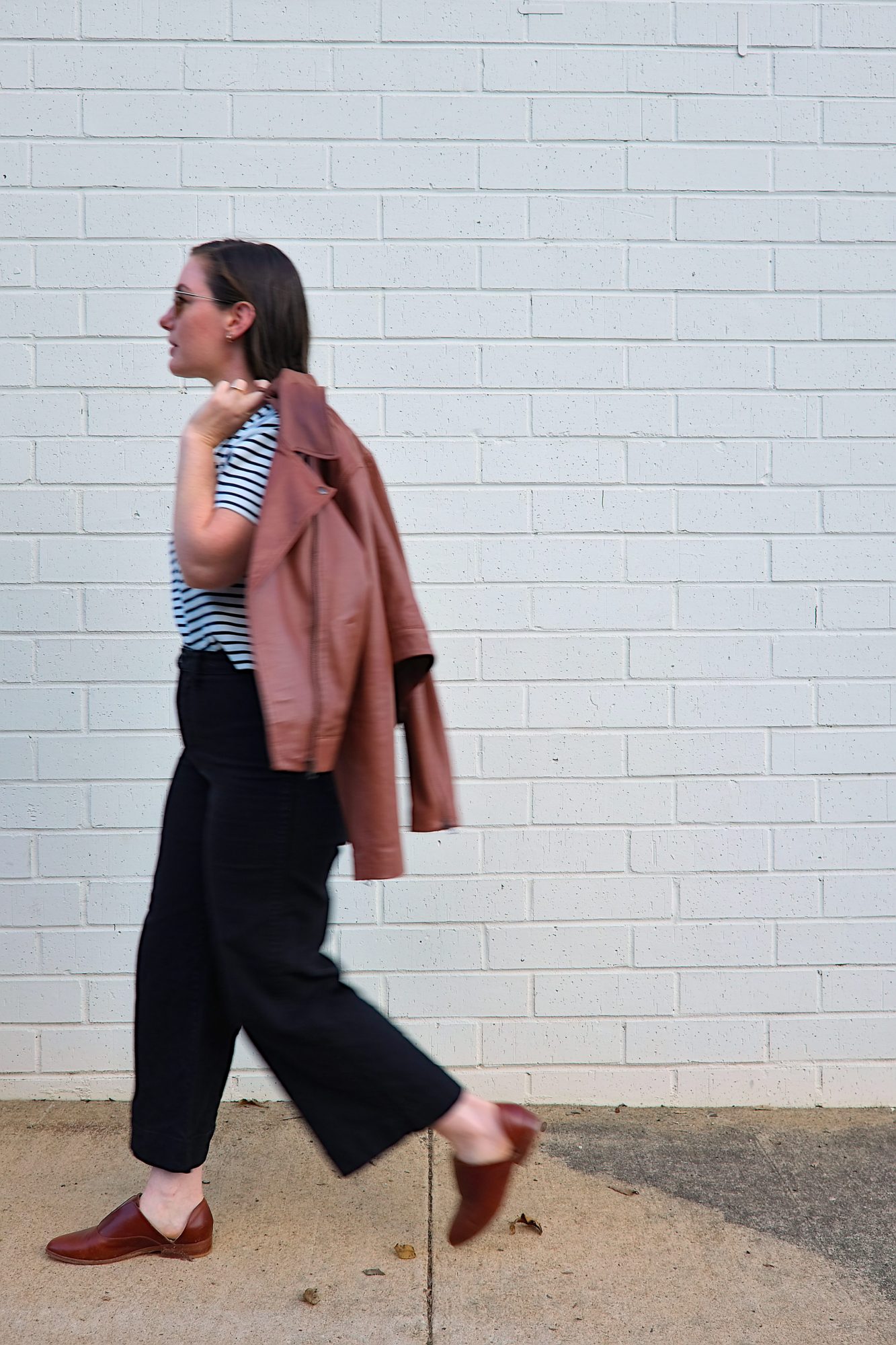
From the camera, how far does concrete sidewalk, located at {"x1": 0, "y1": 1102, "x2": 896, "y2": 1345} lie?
2.38m

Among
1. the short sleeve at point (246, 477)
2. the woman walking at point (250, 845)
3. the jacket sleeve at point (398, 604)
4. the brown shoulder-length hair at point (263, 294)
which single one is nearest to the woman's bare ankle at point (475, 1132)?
the woman walking at point (250, 845)

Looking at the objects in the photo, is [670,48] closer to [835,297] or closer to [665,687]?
[835,297]

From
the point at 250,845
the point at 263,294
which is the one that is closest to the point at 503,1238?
the point at 250,845

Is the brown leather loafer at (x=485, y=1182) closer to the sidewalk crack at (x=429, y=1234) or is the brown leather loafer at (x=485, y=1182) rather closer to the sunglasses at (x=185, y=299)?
the sidewalk crack at (x=429, y=1234)

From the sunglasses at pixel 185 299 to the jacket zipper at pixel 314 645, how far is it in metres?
0.51

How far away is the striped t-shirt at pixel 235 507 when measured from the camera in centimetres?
225

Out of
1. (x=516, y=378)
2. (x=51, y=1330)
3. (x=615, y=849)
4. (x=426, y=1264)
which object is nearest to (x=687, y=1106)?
(x=615, y=849)

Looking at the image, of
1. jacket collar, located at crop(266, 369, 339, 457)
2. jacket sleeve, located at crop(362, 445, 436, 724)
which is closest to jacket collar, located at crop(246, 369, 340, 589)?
jacket collar, located at crop(266, 369, 339, 457)

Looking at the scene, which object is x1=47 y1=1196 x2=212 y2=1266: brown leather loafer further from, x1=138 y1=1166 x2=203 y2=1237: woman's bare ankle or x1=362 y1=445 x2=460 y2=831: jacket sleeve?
x1=362 y1=445 x2=460 y2=831: jacket sleeve

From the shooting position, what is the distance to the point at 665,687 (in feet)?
11.2

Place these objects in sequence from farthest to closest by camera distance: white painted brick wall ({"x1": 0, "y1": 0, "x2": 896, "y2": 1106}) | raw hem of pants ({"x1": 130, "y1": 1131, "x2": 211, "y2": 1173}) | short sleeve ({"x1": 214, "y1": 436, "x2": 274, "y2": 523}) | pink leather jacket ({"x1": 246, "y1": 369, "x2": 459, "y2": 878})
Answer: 1. white painted brick wall ({"x1": 0, "y1": 0, "x2": 896, "y2": 1106})
2. raw hem of pants ({"x1": 130, "y1": 1131, "x2": 211, "y2": 1173})
3. short sleeve ({"x1": 214, "y1": 436, "x2": 274, "y2": 523})
4. pink leather jacket ({"x1": 246, "y1": 369, "x2": 459, "y2": 878})

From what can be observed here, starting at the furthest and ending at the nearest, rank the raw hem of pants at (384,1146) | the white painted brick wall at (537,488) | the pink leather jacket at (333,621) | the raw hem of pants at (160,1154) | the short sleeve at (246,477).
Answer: the white painted brick wall at (537,488), the raw hem of pants at (160,1154), the raw hem of pants at (384,1146), the short sleeve at (246,477), the pink leather jacket at (333,621)

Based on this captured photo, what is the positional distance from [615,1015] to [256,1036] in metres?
1.40

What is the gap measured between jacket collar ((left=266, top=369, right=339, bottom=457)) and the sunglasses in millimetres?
193
